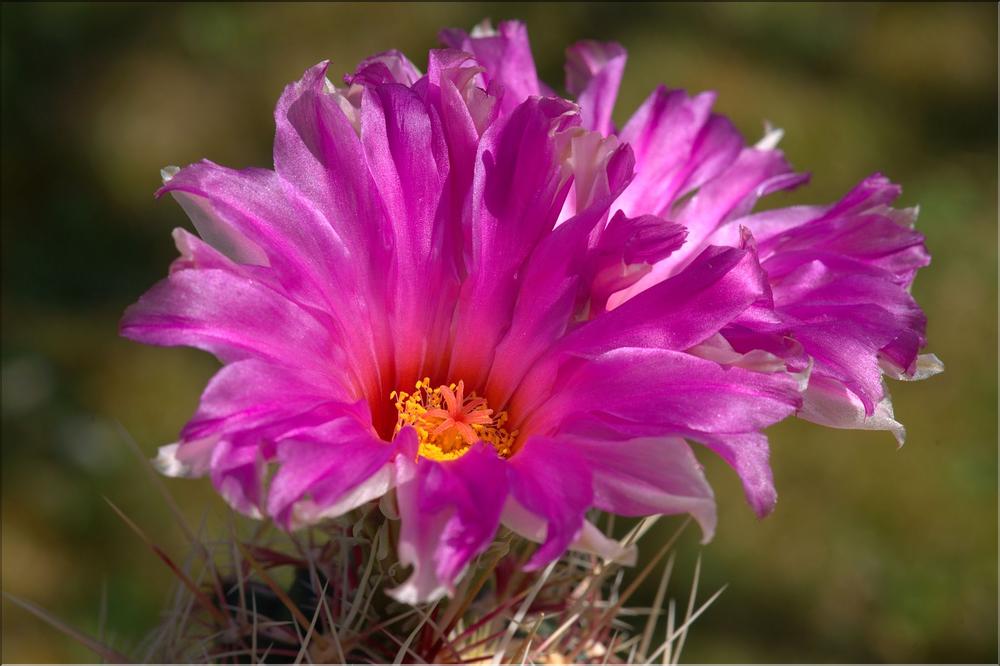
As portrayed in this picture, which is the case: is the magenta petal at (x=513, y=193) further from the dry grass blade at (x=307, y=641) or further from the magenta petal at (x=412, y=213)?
the dry grass blade at (x=307, y=641)

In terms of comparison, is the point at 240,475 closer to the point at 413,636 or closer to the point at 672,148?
the point at 413,636

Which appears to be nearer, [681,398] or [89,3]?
[681,398]

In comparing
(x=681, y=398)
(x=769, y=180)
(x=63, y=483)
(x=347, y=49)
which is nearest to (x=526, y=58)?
(x=769, y=180)

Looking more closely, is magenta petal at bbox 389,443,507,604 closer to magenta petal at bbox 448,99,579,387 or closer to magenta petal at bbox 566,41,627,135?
magenta petal at bbox 448,99,579,387

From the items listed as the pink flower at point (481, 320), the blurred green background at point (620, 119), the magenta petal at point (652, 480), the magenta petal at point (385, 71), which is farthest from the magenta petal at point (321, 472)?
the blurred green background at point (620, 119)

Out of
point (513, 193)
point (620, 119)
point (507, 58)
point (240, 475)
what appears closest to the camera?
point (240, 475)

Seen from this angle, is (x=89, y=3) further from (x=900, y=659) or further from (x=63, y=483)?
(x=900, y=659)

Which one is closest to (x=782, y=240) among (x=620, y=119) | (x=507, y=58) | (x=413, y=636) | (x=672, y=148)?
(x=672, y=148)
